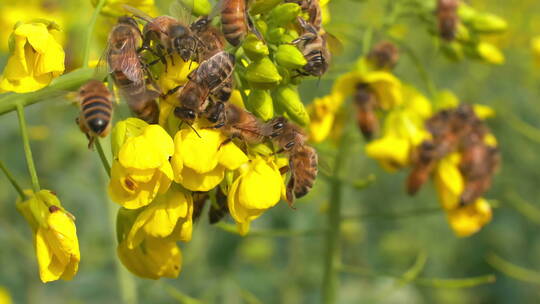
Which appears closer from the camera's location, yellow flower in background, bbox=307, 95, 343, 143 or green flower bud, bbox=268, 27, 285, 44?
green flower bud, bbox=268, 27, 285, 44

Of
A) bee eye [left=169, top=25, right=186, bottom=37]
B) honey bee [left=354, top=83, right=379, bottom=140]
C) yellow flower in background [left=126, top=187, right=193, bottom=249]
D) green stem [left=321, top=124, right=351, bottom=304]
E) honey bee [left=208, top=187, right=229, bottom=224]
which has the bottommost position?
green stem [left=321, top=124, right=351, bottom=304]

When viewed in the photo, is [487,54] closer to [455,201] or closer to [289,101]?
[455,201]

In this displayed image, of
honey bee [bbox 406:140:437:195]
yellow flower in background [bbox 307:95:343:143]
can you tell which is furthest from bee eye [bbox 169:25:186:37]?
honey bee [bbox 406:140:437:195]

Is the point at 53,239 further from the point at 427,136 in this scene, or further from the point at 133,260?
the point at 427,136

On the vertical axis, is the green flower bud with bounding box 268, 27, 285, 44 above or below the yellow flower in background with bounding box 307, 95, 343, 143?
above

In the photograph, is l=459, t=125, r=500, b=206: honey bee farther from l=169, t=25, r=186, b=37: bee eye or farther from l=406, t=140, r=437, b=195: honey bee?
l=169, t=25, r=186, b=37: bee eye

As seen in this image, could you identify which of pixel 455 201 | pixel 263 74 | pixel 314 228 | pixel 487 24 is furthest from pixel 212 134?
pixel 314 228
